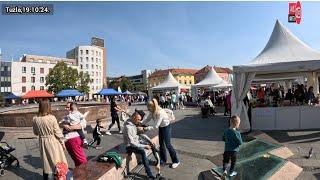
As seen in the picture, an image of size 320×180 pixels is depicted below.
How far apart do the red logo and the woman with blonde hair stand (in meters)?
19.9

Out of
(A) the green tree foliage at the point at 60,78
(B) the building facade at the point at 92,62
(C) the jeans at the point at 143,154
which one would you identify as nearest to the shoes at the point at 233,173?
(C) the jeans at the point at 143,154

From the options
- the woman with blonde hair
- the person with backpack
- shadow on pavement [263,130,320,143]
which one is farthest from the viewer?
shadow on pavement [263,130,320,143]

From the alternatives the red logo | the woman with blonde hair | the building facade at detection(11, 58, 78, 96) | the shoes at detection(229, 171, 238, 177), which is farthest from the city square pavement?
the building facade at detection(11, 58, 78, 96)

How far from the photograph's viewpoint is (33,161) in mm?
9578

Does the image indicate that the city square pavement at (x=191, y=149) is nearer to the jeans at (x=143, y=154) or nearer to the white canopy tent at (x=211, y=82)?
the jeans at (x=143, y=154)

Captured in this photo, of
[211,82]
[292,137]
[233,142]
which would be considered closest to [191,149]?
[292,137]

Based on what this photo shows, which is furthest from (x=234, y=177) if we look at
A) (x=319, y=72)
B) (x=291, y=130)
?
(x=319, y=72)

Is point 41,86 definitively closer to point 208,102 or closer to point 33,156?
point 208,102

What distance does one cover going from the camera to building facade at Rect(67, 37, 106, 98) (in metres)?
128

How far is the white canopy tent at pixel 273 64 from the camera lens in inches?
510

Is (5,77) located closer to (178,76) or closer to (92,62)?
(92,62)

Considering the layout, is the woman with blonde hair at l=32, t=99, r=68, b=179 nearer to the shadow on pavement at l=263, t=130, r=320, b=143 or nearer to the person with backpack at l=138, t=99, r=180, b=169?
the person with backpack at l=138, t=99, r=180, b=169

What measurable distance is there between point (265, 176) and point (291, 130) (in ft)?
25.7

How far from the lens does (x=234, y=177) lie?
6746 millimetres
